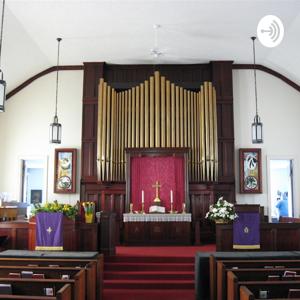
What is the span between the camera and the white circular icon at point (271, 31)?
263 inches

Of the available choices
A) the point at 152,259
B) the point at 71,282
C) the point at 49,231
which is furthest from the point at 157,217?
the point at 71,282

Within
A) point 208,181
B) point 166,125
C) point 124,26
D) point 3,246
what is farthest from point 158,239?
point 124,26

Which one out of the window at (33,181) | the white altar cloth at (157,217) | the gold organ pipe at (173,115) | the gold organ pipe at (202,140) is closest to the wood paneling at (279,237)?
the white altar cloth at (157,217)

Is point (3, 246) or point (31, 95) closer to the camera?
point (3, 246)

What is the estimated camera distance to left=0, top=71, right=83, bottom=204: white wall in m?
10.4

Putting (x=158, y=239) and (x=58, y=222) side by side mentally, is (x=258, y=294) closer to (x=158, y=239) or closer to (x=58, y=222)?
(x=58, y=222)

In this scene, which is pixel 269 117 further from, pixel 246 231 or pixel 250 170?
pixel 246 231

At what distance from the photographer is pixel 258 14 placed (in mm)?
7734

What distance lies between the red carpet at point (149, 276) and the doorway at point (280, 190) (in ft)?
12.0

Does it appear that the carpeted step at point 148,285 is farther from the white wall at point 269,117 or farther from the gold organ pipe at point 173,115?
the white wall at point 269,117

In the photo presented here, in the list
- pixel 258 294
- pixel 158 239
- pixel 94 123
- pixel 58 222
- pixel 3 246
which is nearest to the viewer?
pixel 258 294

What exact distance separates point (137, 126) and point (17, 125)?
332cm

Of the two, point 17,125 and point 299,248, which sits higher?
point 17,125

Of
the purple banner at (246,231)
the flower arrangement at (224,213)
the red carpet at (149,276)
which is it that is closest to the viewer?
the red carpet at (149,276)
